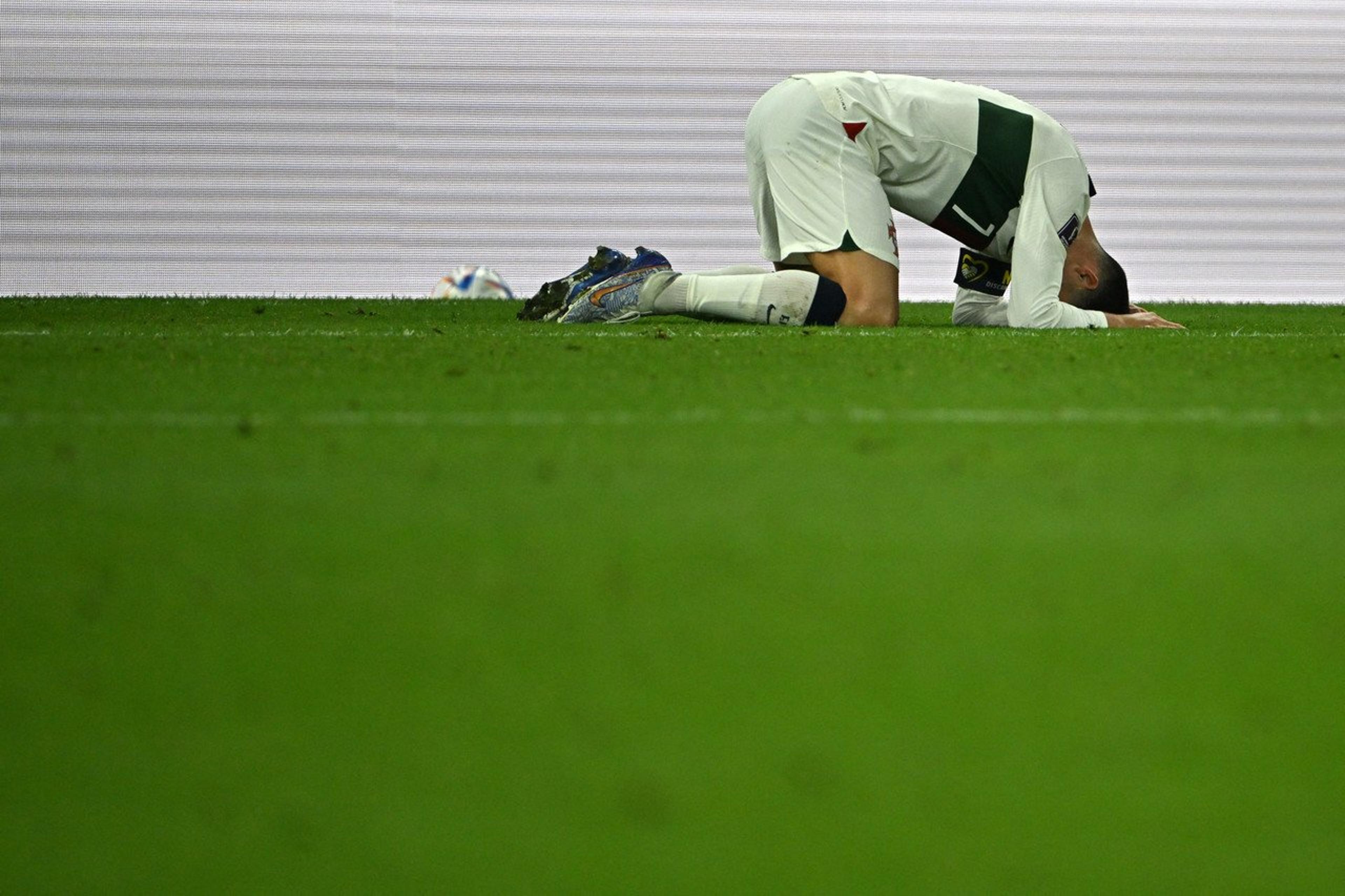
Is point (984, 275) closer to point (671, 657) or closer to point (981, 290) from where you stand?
point (981, 290)

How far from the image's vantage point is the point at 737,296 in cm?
388

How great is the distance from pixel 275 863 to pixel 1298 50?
8.30 m

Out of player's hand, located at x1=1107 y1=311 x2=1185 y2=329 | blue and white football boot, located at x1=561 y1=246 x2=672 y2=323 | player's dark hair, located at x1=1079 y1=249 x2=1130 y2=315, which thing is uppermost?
blue and white football boot, located at x1=561 y1=246 x2=672 y2=323

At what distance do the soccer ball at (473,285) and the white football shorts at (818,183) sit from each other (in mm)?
3038

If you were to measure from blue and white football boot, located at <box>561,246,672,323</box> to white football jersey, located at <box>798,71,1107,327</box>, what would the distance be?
0.61 metres

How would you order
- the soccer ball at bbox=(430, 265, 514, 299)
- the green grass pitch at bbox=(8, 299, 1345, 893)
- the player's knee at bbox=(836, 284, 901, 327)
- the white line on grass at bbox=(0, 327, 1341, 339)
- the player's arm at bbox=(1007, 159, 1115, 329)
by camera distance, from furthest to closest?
Answer: 1. the soccer ball at bbox=(430, 265, 514, 299)
2. the player's knee at bbox=(836, 284, 901, 327)
3. the player's arm at bbox=(1007, 159, 1115, 329)
4. the white line on grass at bbox=(0, 327, 1341, 339)
5. the green grass pitch at bbox=(8, 299, 1345, 893)

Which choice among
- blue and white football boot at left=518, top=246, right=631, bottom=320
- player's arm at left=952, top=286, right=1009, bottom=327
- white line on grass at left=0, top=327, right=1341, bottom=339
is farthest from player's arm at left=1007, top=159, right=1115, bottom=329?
blue and white football boot at left=518, top=246, right=631, bottom=320

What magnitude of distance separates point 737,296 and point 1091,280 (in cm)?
96

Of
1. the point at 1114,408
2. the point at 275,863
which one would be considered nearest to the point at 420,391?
the point at 1114,408

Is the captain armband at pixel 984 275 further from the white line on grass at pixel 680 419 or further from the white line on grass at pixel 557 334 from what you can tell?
the white line on grass at pixel 680 419

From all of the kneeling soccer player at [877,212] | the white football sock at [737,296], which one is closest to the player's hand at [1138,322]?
the kneeling soccer player at [877,212]

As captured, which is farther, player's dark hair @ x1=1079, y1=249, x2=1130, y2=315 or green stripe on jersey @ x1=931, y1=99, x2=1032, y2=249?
player's dark hair @ x1=1079, y1=249, x2=1130, y2=315

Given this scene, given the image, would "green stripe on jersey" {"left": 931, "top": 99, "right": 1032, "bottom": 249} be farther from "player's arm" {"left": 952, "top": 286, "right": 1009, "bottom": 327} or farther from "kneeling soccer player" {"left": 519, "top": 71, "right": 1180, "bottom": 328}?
"player's arm" {"left": 952, "top": 286, "right": 1009, "bottom": 327}

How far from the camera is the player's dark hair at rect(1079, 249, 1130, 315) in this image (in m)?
4.12
